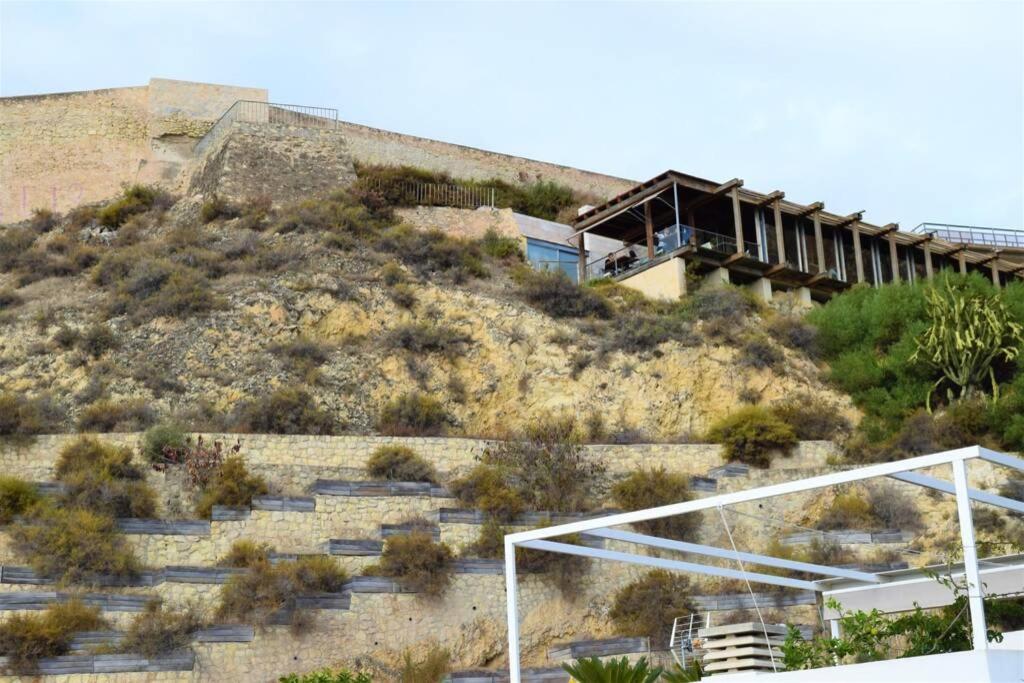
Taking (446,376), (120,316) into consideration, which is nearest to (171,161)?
(120,316)

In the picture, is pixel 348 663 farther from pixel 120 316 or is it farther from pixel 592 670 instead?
pixel 120 316

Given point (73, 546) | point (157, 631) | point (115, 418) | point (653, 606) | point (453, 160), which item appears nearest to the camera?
point (157, 631)

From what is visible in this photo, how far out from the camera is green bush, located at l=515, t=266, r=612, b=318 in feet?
92.7

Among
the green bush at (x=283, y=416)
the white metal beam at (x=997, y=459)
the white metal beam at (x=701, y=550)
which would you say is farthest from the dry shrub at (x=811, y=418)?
the white metal beam at (x=997, y=459)

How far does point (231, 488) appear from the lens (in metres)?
19.6

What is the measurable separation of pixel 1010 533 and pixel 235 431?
12.8 metres

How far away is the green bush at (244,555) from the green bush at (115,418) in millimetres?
4780

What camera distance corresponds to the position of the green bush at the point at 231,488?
19453mm

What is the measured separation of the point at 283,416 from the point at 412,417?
2517 millimetres

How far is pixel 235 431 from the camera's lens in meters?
22.6

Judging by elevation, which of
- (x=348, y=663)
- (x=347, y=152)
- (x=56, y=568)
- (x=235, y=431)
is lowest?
(x=348, y=663)

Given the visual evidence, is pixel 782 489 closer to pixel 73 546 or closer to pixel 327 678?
pixel 327 678

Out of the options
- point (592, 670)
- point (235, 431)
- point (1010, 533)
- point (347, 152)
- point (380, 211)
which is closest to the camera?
point (592, 670)

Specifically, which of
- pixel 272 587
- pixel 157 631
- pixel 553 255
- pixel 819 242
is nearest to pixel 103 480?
pixel 157 631
